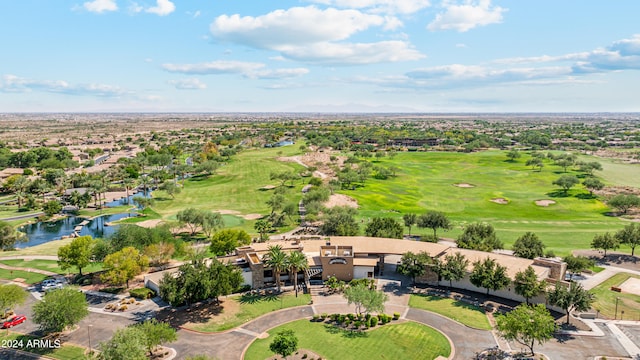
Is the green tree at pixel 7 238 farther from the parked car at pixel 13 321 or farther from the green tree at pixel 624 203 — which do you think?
the green tree at pixel 624 203

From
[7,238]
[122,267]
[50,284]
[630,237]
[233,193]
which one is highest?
[630,237]

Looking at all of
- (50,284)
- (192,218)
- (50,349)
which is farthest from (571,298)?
(50,284)

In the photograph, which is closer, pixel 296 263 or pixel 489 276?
pixel 489 276

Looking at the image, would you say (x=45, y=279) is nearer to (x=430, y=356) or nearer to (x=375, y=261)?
(x=375, y=261)

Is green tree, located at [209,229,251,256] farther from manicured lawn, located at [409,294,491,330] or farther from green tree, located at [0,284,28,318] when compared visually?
manicured lawn, located at [409,294,491,330]

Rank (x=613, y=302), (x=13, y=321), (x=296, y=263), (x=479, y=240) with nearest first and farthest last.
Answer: (x=13, y=321), (x=613, y=302), (x=296, y=263), (x=479, y=240)

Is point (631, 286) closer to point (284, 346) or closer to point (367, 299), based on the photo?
point (367, 299)

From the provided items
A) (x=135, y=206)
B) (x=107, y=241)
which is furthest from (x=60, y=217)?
(x=107, y=241)
